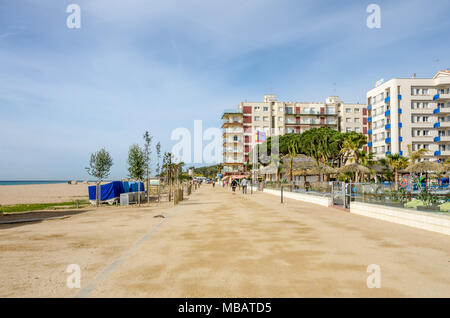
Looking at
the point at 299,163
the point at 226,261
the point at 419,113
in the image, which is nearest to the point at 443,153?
the point at 419,113

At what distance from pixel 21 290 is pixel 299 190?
73.7ft

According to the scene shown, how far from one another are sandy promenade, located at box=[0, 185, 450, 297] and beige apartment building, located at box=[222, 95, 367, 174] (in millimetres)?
73600

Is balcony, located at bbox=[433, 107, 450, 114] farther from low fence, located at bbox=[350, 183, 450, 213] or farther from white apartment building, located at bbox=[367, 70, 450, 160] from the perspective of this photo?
low fence, located at bbox=[350, 183, 450, 213]

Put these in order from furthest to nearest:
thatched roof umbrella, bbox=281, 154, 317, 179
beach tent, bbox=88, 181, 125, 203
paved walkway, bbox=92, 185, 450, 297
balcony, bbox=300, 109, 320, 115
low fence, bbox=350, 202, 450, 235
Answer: balcony, bbox=300, 109, 320, 115, thatched roof umbrella, bbox=281, 154, 317, 179, beach tent, bbox=88, 181, 125, 203, low fence, bbox=350, 202, 450, 235, paved walkway, bbox=92, 185, 450, 297

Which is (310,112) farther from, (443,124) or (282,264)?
(282,264)

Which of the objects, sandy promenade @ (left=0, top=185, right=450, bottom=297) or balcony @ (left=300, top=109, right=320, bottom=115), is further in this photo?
balcony @ (left=300, top=109, right=320, bottom=115)

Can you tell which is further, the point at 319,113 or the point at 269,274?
the point at 319,113

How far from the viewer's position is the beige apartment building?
84.9 meters

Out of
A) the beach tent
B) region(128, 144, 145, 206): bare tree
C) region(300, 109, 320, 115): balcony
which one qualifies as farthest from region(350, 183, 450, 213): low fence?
region(300, 109, 320, 115): balcony

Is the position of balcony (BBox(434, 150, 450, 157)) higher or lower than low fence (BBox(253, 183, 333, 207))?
higher

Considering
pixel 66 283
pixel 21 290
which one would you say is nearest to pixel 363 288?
pixel 66 283

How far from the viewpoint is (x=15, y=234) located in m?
9.95

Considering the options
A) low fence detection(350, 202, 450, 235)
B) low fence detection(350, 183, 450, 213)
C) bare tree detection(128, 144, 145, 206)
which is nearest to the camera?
low fence detection(350, 202, 450, 235)

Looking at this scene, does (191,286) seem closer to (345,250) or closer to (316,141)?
(345,250)
